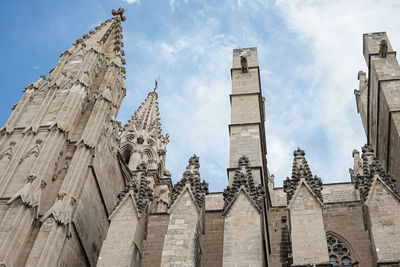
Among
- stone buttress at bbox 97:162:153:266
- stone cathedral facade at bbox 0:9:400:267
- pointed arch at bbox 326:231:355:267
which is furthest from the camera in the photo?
pointed arch at bbox 326:231:355:267

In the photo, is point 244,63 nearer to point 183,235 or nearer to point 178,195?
point 178,195

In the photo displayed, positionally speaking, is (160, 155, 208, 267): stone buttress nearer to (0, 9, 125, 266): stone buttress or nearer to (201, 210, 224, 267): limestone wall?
(201, 210, 224, 267): limestone wall

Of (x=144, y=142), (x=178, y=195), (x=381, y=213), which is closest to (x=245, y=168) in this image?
(x=178, y=195)

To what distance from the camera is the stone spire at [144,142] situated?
83.1 ft

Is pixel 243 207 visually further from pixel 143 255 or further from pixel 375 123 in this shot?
pixel 375 123

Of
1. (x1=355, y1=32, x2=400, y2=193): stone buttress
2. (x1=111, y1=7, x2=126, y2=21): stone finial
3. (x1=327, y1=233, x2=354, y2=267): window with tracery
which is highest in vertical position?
(x1=111, y1=7, x2=126, y2=21): stone finial

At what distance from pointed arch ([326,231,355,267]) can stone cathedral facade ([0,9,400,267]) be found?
0.07 feet

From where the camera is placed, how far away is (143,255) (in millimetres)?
11836

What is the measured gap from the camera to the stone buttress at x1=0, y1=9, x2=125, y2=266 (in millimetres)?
11273

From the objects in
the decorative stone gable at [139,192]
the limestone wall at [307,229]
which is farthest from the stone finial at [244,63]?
the limestone wall at [307,229]

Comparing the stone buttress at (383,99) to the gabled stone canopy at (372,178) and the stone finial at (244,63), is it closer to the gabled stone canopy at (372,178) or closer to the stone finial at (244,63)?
the gabled stone canopy at (372,178)

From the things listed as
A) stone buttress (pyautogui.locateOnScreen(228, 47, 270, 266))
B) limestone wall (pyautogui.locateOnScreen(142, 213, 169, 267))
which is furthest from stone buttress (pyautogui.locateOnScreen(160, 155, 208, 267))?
limestone wall (pyautogui.locateOnScreen(142, 213, 169, 267))

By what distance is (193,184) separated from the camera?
11164 millimetres

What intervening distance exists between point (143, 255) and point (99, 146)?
4184 mm
